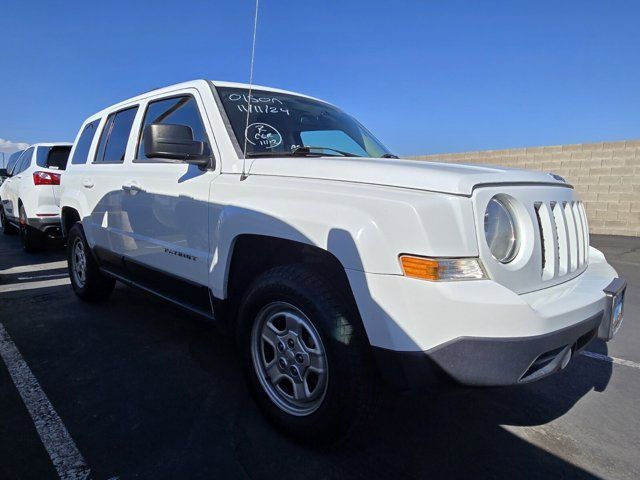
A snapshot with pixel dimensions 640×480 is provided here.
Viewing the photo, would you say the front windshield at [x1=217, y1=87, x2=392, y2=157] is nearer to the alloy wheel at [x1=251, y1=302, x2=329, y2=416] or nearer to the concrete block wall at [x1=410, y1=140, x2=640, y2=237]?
the alloy wheel at [x1=251, y1=302, x2=329, y2=416]

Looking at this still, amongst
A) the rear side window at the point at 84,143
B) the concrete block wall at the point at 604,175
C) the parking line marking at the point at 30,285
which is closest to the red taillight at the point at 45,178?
the parking line marking at the point at 30,285

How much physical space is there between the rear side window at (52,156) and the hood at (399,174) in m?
6.73

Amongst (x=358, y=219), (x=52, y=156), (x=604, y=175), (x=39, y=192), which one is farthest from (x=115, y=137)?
(x=604, y=175)

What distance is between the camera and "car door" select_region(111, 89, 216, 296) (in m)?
2.76

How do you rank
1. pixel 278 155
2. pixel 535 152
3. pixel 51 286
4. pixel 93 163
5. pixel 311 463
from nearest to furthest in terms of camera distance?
1. pixel 311 463
2. pixel 278 155
3. pixel 93 163
4. pixel 51 286
5. pixel 535 152

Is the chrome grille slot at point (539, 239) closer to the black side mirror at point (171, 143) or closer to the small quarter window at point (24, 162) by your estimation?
the black side mirror at point (171, 143)

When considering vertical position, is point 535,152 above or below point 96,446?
above

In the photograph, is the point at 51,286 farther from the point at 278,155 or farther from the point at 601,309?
Answer: the point at 601,309

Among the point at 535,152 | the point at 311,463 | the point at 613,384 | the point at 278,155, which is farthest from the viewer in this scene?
the point at 535,152

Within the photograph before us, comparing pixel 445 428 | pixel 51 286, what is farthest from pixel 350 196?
pixel 51 286

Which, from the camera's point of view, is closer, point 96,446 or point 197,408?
point 96,446

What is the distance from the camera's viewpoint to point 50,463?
2.07 metres

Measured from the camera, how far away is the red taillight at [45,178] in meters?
7.36

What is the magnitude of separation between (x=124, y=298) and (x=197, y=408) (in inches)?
111
